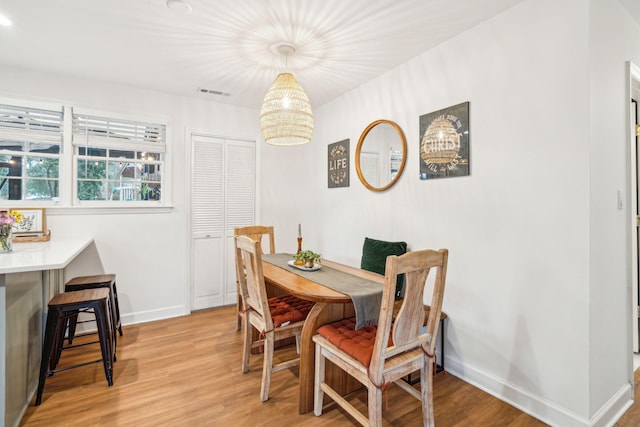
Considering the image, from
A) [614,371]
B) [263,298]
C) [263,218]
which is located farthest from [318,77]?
[614,371]

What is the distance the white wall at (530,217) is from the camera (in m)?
1.81

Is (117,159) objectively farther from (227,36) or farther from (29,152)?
(227,36)

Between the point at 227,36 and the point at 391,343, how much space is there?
2431 mm

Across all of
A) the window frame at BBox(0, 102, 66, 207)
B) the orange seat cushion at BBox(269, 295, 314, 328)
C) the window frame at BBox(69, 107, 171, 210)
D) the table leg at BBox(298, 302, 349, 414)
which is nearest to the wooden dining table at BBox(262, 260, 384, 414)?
the table leg at BBox(298, 302, 349, 414)

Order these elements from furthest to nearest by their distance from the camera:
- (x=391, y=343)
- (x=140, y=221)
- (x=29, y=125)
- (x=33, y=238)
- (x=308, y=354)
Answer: (x=140, y=221) → (x=29, y=125) → (x=33, y=238) → (x=308, y=354) → (x=391, y=343)

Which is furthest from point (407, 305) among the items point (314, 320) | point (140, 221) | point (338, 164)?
point (140, 221)

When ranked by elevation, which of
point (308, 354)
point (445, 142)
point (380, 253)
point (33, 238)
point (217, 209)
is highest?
point (445, 142)

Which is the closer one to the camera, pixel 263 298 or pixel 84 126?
pixel 263 298

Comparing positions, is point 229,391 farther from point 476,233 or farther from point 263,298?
point 476,233

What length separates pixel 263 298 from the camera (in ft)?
7.02

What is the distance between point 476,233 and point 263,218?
2.78 metres

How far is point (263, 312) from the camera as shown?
2139 mm

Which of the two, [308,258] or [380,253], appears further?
[380,253]

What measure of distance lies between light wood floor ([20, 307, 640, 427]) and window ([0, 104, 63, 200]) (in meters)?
1.60
